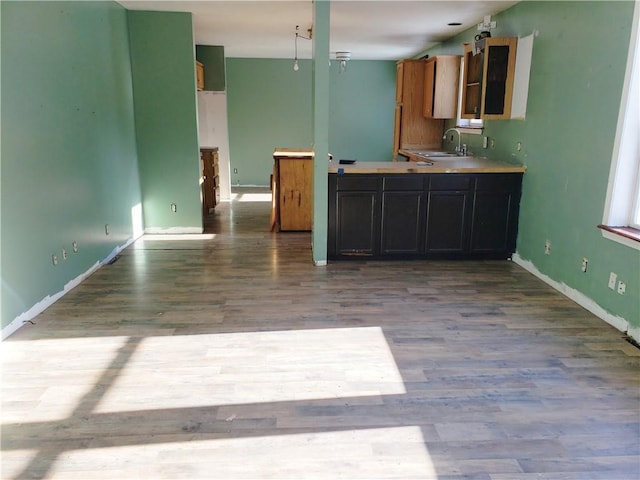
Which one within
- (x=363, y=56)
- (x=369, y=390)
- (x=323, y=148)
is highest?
(x=363, y=56)

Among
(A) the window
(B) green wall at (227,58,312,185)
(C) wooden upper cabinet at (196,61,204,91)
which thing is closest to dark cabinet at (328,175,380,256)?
(A) the window

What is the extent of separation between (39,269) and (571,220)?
411 cm

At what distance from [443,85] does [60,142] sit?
4624 mm

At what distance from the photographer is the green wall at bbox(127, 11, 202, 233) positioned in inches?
215


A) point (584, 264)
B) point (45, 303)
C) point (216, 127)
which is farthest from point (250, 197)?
point (584, 264)

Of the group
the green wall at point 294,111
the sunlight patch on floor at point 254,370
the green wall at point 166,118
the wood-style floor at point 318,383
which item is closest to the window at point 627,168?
the wood-style floor at point 318,383

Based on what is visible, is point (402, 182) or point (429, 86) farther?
point (429, 86)

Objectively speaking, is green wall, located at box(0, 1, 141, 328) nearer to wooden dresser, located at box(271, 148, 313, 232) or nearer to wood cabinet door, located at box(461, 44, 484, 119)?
wooden dresser, located at box(271, 148, 313, 232)

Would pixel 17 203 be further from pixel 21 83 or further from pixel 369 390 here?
pixel 369 390

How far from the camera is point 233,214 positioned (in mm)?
7129

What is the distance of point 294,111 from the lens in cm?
978

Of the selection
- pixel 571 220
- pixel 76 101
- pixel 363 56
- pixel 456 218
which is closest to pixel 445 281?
pixel 456 218

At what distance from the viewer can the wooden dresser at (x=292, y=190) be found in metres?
5.79

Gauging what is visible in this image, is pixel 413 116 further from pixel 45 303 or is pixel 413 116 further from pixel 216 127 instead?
pixel 45 303
